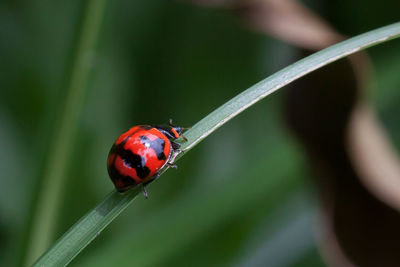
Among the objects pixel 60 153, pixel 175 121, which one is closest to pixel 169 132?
pixel 60 153

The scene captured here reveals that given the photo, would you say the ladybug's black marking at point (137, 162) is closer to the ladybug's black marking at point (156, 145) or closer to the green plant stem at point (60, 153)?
the ladybug's black marking at point (156, 145)

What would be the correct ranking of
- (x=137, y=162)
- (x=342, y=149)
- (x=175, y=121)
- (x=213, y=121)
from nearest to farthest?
(x=213, y=121), (x=137, y=162), (x=342, y=149), (x=175, y=121)

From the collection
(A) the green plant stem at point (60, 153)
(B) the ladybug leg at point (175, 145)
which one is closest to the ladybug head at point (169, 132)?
(B) the ladybug leg at point (175, 145)

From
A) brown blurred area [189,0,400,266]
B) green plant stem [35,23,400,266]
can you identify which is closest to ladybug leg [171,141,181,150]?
green plant stem [35,23,400,266]

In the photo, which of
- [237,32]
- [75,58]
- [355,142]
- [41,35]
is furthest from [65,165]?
[237,32]

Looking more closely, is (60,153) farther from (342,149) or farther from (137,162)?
(342,149)

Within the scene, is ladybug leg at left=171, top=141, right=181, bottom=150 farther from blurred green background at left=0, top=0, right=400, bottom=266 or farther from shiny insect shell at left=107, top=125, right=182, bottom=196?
blurred green background at left=0, top=0, right=400, bottom=266
